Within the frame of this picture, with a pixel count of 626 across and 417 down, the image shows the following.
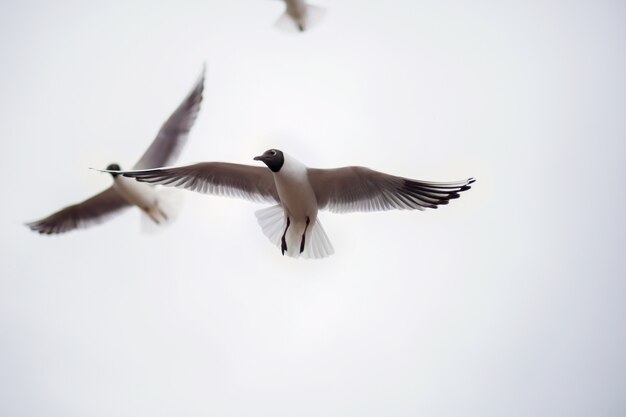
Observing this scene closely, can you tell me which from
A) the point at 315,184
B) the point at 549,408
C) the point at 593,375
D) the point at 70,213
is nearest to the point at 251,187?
the point at 315,184

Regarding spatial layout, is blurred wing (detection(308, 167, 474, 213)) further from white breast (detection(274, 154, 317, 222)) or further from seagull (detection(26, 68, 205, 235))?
seagull (detection(26, 68, 205, 235))

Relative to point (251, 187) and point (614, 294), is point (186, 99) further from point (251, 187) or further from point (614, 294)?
point (614, 294)

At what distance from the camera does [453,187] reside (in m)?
4.07

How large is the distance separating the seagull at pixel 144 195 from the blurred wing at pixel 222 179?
57.9 inches

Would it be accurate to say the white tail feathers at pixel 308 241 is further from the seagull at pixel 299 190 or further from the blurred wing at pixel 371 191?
the blurred wing at pixel 371 191

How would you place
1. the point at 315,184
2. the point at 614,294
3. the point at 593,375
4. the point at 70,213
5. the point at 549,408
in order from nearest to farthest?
the point at 315,184
the point at 70,213
the point at 549,408
the point at 593,375
the point at 614,294

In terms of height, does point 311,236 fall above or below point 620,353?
above

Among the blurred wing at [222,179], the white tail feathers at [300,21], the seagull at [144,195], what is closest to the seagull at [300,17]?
the white tail feathers at [300,21]

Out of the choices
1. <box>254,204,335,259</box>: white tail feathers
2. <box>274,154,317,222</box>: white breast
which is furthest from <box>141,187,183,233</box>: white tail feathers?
<box>274,154,317,222</box>: white breast

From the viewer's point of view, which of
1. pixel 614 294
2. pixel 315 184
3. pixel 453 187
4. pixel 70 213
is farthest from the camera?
pixel 614 294

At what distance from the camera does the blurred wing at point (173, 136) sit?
6.11m

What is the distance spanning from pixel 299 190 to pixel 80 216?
2930mm

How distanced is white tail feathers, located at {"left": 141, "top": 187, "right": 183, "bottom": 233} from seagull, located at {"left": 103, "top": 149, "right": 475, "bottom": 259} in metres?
1.67

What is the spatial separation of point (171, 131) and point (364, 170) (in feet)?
7.82
